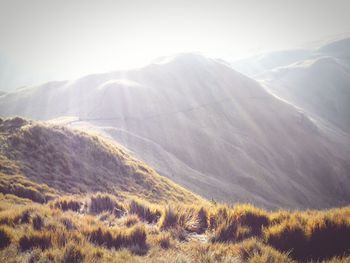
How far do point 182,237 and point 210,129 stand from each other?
7172cm

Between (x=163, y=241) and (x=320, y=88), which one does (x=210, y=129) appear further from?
(x=320, y=88)

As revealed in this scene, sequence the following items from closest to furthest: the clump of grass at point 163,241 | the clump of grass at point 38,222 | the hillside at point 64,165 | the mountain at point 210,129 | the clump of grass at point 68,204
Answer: the clump of grass at point 163,241
the clump of grass at point 38,222
the clump of grass at point 68,204
the hillside at point 64,165
the mountain at point 210,129

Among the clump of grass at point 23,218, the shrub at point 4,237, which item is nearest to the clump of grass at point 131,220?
the clump of grass at point 23,218

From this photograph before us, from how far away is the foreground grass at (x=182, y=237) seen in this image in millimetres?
5785

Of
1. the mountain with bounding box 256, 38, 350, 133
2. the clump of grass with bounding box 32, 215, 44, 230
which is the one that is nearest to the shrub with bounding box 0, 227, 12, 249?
the clump of grass with bounding box 32, 215, 44, 230

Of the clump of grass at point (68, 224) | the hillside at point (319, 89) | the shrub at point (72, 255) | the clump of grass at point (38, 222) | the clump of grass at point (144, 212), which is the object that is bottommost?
the hillside at point (319, 89)

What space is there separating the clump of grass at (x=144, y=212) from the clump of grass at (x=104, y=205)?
1.22 ft

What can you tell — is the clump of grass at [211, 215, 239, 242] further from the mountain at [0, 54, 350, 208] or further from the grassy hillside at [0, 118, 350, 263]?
the mountain at [0, 54, 350, 208]

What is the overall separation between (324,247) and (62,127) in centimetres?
2152

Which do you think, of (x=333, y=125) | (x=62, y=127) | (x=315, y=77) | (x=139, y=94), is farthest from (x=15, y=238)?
(x=315, y=77)

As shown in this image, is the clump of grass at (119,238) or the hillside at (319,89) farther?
the hillside at (319,89)

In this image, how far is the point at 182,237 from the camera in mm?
7641

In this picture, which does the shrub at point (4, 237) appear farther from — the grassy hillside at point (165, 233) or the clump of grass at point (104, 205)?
the clump of grass at point (104, 205)

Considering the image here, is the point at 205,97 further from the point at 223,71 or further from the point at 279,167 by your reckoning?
the point at 279,167
